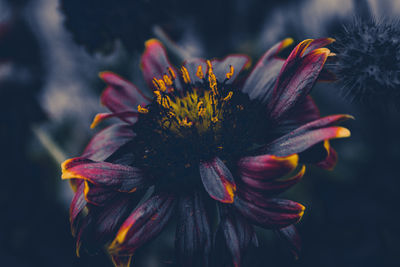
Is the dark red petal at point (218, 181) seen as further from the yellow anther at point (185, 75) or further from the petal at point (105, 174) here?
the yellow anther at point (185, 75)

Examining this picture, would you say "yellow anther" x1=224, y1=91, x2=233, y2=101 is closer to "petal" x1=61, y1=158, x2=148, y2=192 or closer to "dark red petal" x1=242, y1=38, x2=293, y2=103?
"dark red petal" x1=242, y1=38, x2=293, y2=103

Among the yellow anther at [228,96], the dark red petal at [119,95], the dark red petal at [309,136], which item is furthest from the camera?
the dark red petal at [119,95]

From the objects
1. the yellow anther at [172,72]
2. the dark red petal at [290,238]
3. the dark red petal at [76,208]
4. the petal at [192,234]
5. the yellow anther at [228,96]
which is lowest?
the dark red petal at [290,238]

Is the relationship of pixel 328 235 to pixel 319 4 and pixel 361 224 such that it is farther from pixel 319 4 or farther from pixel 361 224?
pixel 319 4

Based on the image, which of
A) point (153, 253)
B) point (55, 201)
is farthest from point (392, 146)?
point (55, 201)

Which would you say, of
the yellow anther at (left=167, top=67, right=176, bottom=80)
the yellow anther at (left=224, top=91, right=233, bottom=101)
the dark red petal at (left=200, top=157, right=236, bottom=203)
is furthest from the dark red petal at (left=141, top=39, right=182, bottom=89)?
the dark red petal at (left=200, top=157, right=236, bottom=203)

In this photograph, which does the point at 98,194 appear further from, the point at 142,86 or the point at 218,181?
the point at 142,86

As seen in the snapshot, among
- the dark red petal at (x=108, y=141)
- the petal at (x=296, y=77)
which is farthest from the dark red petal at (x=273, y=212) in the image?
the dark red petal at (x=108, y=141)
